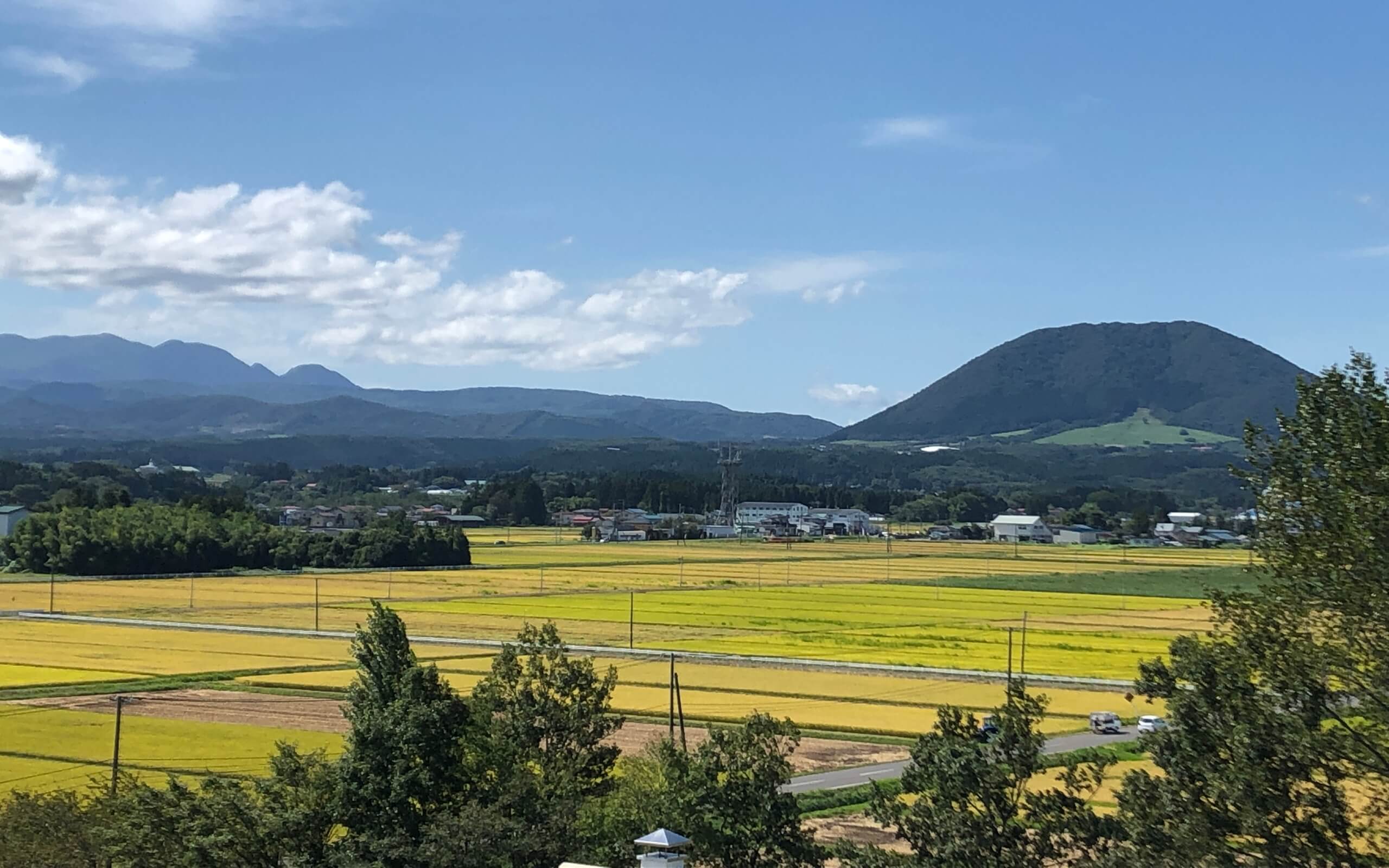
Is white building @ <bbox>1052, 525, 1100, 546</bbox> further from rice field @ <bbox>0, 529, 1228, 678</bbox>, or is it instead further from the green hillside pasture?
the green hillside pasture

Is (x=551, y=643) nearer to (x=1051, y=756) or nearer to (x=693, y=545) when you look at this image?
(x=1051, y=756)

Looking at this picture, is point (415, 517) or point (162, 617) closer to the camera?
point (162, 617)

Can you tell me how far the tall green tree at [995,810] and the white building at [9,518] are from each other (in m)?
119

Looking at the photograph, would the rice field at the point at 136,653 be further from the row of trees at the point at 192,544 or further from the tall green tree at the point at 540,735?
the row of trees at the point at 192,544

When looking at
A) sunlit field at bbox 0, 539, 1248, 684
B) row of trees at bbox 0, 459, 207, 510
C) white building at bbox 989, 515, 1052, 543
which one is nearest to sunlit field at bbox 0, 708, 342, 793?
sunlit field at bbox 0, 539, 1248, 684

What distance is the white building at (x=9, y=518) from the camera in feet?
396

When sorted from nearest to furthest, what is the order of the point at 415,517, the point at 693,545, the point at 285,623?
the point at 285,623
the point at 693,545
the point at 415,517

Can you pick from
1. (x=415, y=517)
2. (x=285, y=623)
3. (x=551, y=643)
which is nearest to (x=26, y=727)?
(x=551, y=643)

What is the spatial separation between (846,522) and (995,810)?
6416 inches

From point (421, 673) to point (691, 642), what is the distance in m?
35.2

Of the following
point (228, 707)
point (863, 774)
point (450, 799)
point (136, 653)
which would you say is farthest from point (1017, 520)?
point (450, 799)

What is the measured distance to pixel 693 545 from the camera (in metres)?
140

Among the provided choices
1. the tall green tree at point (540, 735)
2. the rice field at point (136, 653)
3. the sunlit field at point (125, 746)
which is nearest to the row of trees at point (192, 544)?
the rice field at point (136, 653)

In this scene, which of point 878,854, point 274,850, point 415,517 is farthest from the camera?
point 415,517
